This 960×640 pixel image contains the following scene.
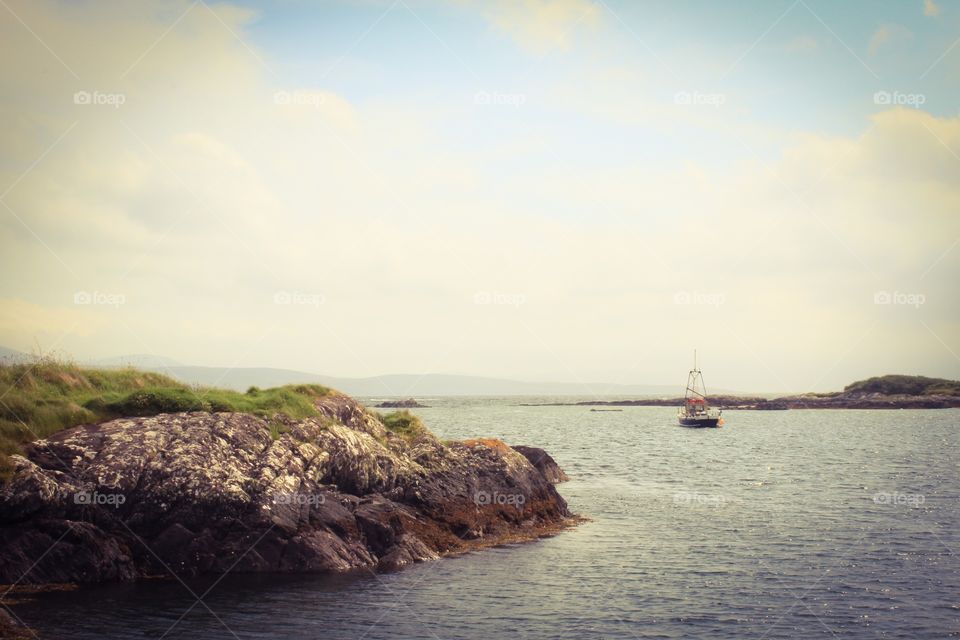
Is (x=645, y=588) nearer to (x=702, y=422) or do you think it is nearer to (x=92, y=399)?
(x=92, y=399)

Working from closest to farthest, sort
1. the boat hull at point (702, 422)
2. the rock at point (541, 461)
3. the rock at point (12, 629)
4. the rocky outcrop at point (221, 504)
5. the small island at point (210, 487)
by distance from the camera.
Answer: the rock at point (12, 629) → the rocky outcrop at point (221, 504) → the small island at point (210, 487) → the rock at point (541, 461) → the boat hull at point (702, 422)

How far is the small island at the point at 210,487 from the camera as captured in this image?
2353 centimetres

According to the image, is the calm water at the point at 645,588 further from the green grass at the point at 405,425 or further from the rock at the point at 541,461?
the green grass at the point at 405,425

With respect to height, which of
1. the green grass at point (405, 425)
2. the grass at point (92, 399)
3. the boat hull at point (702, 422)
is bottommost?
the boat hull at point (702, 422)

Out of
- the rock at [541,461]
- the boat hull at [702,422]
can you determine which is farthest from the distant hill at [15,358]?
the boat hull at [702,422]

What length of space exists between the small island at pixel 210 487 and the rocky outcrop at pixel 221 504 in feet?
0.15

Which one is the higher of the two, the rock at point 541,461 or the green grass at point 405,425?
the green grass at point 405,425

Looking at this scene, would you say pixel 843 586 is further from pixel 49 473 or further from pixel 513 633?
pixel 49 473

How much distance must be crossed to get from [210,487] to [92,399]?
23.4 feet

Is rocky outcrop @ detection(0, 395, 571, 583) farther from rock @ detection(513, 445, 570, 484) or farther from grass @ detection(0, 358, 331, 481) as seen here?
rock @ detection(513, 445, 570, 484)

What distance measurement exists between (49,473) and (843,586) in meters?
27.4

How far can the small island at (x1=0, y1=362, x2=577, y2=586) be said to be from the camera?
23.5m

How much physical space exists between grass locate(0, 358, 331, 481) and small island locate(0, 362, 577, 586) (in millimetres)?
62

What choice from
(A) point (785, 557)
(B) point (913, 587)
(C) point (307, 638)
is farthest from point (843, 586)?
(C) point (307, 638)
